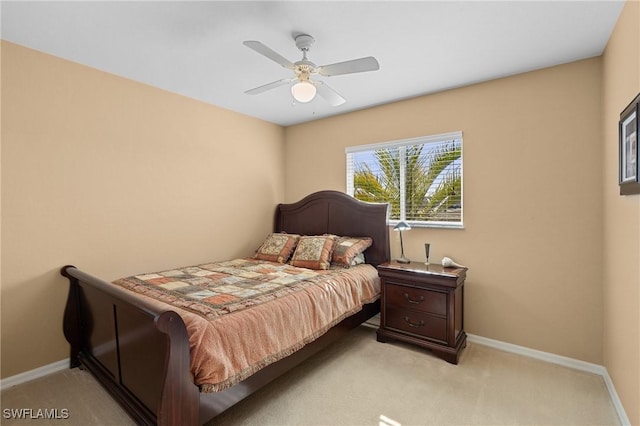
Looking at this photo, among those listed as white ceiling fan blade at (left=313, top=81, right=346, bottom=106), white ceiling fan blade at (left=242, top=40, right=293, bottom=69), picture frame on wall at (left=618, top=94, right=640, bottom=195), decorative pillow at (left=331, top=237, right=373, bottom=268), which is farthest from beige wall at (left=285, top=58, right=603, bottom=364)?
white ceiling fan blade at (left=242, top=40, right=293, bottom=69)

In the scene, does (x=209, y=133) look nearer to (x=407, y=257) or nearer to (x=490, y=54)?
(x=407, y=257)

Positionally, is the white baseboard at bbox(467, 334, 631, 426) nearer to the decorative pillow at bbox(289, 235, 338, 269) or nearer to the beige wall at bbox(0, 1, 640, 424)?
the beige wall at bbox(0, 1, 640, 424)

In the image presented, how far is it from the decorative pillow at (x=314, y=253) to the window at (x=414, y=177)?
865mm

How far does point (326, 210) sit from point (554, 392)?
8.77 ft

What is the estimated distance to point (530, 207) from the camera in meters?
2.78

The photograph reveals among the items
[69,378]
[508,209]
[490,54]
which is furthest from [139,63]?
[508,209]

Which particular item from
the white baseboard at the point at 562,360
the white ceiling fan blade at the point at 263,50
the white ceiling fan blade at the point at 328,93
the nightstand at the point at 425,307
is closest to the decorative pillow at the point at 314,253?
the nightstand at the point at 425,307

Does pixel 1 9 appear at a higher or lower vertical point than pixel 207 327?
higher

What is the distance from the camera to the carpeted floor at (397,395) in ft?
6.47

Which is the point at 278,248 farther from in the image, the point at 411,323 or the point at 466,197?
the point at 466,197

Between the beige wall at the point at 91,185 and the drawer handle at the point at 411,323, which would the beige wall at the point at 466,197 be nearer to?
the beige wall at the point at 91,185

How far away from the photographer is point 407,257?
347cm

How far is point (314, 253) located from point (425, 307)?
120cm
